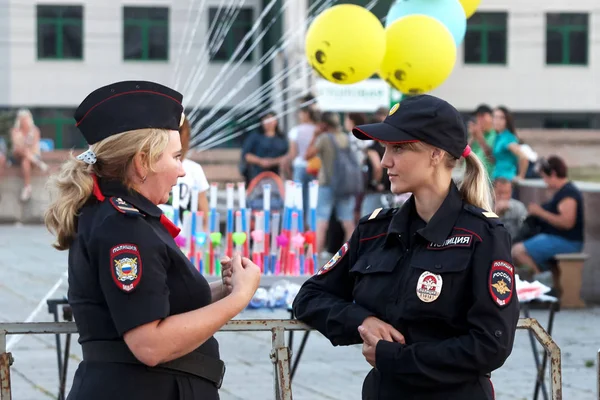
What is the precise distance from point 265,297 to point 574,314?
412 cm

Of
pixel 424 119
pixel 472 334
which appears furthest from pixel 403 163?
pixel 472 334

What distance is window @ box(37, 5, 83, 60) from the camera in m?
38.2

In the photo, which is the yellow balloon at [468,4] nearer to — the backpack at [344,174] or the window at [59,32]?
the backpack at [344,174]

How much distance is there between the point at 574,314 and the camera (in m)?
10.4

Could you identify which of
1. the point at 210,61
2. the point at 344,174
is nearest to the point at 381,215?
the point at 344,174

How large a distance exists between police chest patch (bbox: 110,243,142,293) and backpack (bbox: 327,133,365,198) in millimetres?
9928

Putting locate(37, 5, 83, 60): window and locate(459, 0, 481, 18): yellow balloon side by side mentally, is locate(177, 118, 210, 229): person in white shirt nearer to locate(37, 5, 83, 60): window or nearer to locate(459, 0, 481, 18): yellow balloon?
locate(459, 0, 481, 18): yellow balloon

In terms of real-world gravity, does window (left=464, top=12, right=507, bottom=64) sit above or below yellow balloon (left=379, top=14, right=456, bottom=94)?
above

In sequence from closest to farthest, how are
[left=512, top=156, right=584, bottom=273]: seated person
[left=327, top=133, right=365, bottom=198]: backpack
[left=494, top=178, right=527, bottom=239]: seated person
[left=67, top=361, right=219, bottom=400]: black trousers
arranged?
[left=67, top=361, right=219, bottom=400]: black trousers, [left=512, top=156, right=584, bottom=273]: seated person, [left=494, top=178, right=527, bottom=239]: seated person, [left=327, top=133, right=365, bottom=198]: backpack

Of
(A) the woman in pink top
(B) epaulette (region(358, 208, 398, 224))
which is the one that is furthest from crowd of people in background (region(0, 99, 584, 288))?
(A) the woman in pink top

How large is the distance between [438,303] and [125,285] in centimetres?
92

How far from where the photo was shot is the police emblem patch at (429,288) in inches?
121

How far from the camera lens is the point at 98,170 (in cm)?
306

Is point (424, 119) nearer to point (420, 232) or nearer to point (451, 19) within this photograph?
point (420, 232)
